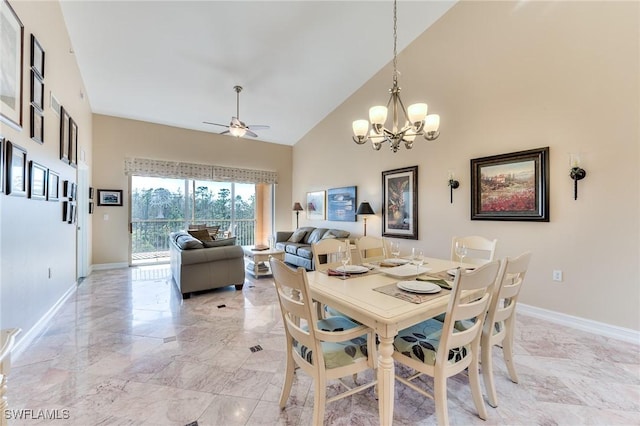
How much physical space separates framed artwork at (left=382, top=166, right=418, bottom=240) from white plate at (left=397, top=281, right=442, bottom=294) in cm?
284

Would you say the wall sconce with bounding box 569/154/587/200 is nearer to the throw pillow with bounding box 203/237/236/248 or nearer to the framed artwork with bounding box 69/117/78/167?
the throw pillow with bounding box 203/237/236/248

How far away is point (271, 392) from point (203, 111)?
551 centimetres

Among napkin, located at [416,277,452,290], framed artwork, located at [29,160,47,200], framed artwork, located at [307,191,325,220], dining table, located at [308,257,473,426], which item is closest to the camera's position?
dining table, located at [308,257,473,426]

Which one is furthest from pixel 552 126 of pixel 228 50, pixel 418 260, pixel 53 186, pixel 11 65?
pixel 53 186

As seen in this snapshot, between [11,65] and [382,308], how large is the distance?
3412 millimetres

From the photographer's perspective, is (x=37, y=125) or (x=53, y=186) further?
(x=53, y=186)

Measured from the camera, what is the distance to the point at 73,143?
4066 mm

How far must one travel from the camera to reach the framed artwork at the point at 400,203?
175 inches

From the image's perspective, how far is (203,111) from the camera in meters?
5.66

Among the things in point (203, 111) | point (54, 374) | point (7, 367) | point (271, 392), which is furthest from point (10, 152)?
point (203, 111)

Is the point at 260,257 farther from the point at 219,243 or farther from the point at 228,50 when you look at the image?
the point at 228,50

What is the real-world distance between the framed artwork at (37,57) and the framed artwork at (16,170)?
912mm

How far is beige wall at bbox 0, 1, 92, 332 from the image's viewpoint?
7.25 feet

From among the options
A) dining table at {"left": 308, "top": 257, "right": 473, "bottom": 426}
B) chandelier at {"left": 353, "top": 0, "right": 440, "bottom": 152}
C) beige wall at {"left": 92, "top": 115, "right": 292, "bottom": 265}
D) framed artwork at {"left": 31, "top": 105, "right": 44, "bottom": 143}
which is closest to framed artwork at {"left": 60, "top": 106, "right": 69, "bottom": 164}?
framed artwork at {"left": 31, "top": 105, "right": 44, "bottom": 143}
